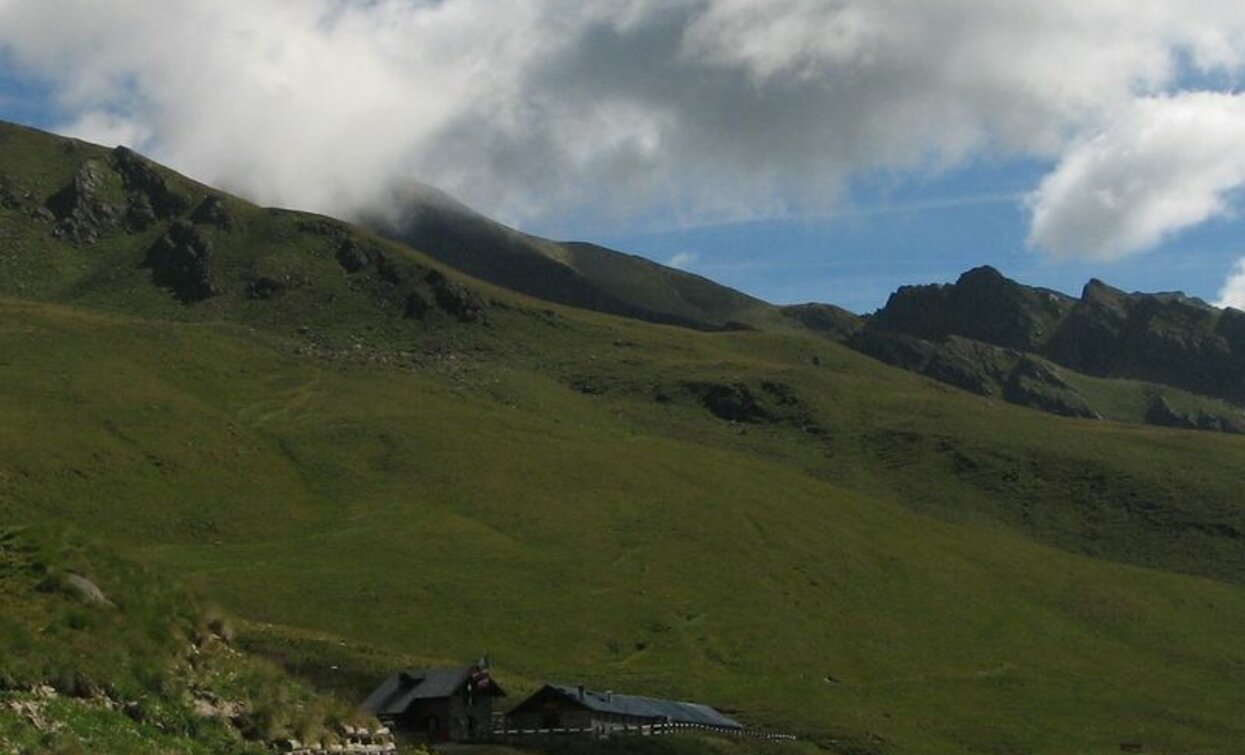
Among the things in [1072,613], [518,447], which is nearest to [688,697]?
[1072,613]

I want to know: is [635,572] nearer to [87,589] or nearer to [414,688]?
[414,688]

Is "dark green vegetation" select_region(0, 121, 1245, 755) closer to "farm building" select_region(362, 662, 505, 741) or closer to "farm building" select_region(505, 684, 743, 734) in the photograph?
"farm building" select_region(362, 662, 505, 741)

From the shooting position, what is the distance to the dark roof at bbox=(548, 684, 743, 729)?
89.9 metres

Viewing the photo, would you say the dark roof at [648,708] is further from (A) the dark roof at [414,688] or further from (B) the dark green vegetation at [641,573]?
(A) the dark roof at [414,688]

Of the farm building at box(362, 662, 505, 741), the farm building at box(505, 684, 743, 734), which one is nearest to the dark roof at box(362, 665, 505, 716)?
the farm building at box(362, 662, 505, 741)

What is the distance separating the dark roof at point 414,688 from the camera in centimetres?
7925

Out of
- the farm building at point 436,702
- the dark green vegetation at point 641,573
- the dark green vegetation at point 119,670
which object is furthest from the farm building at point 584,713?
the dark green vegetation at point 119,670

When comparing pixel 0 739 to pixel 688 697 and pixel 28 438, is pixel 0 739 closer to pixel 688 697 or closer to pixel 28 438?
pixel 688 697

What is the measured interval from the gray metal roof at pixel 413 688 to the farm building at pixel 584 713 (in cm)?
645

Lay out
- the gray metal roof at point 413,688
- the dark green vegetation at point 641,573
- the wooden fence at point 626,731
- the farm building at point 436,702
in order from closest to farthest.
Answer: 1. the farm building at point 436,702
2. the gray metal roof at point 413,688
3. the wooden fence at point 626,731
4. the dark green vegetation at point 641,573

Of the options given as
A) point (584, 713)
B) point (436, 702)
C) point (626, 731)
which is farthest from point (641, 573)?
point (436, 702)

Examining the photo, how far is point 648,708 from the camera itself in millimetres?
93938

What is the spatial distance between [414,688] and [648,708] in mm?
17752

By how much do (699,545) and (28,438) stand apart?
2638 inches
